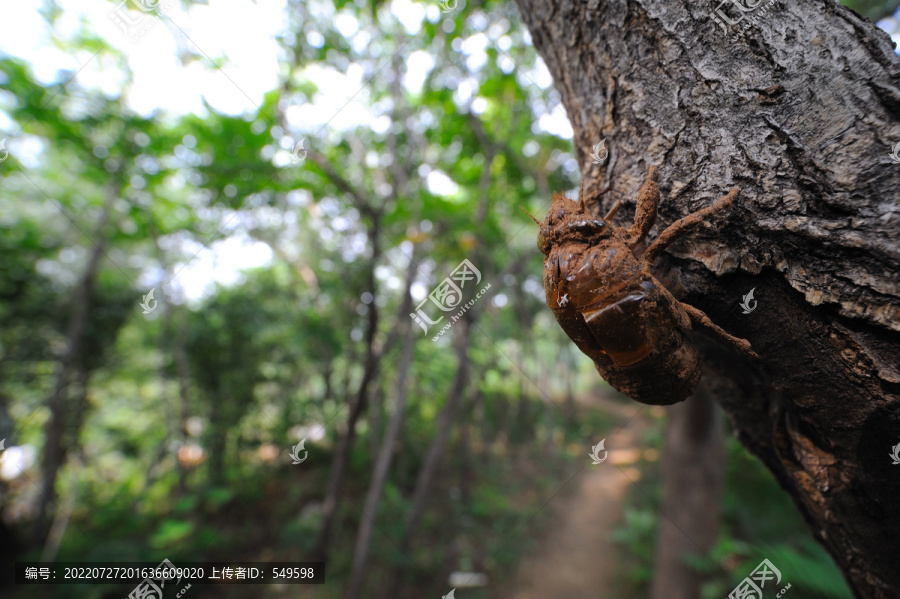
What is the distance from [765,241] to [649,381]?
1.68 feet

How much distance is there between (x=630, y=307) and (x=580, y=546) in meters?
8.05

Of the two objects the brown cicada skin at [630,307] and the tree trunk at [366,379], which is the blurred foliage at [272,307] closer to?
the tree trunk at [366,379]

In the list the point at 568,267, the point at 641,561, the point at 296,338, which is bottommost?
the point at 641,561

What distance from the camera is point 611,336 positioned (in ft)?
3.51

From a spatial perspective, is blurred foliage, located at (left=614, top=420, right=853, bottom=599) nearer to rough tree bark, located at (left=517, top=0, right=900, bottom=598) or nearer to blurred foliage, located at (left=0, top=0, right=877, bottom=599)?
blurred foliage, located at (left=0, top=0, right=877, bottom=599)

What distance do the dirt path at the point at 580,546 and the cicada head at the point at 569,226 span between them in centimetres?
520

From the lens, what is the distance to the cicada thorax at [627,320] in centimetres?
106

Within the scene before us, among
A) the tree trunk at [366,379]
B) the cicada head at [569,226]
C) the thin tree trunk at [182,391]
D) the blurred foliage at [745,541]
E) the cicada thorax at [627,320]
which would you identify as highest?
the thin tree trunk at [182,391]

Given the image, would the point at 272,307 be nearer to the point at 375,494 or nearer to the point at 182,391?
the point at 182,391

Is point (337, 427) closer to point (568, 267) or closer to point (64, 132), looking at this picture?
point (64, 132)

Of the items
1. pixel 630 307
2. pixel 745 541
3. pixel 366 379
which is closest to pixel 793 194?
pixel 630 307

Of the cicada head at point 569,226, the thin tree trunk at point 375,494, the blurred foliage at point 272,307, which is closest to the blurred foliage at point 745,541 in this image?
the blurred foliage at point 272,307

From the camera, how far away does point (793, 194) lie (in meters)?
0.90

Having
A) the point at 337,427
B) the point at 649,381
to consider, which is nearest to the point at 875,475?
the point at 649,381
